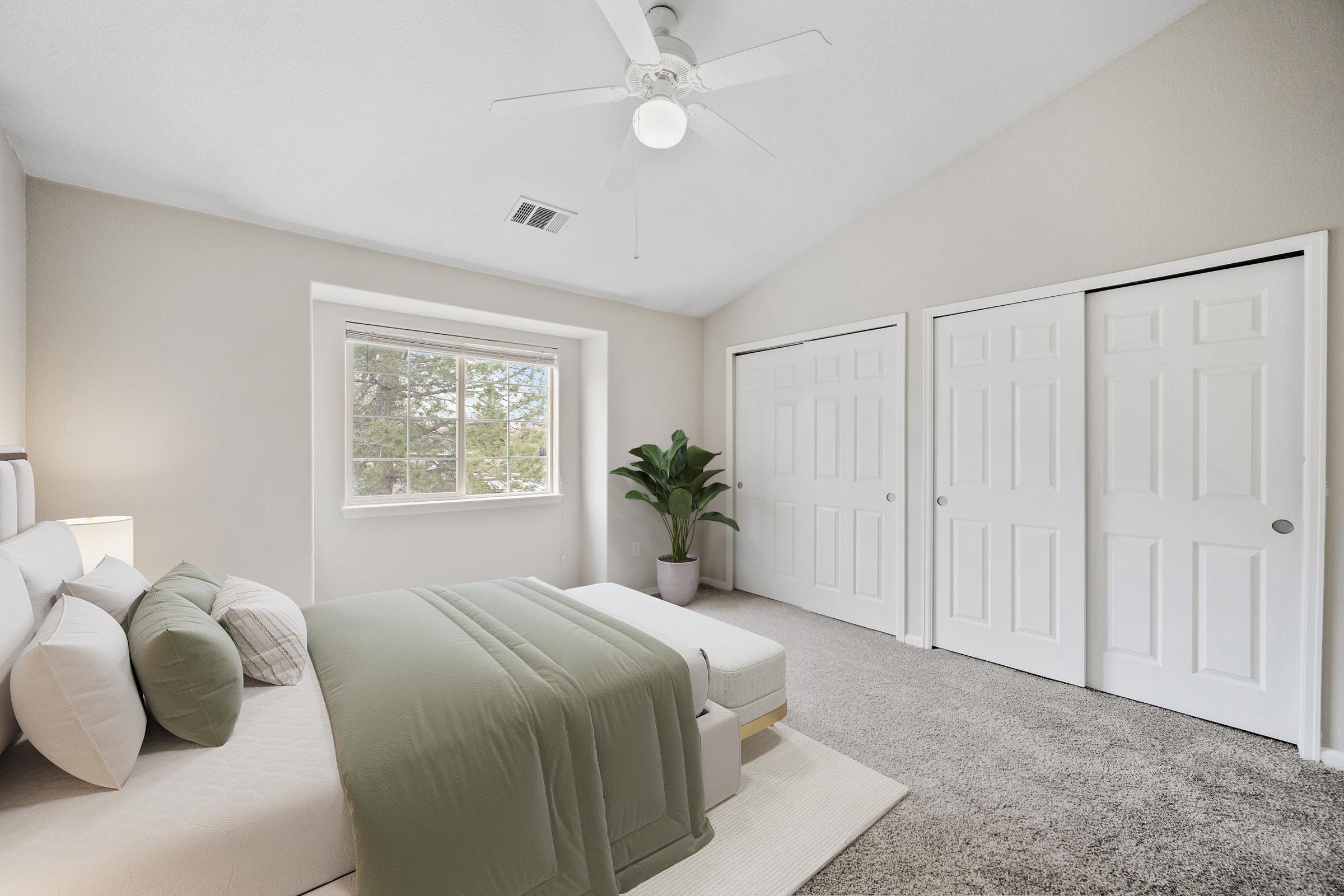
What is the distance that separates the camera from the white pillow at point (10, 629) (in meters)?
1.11

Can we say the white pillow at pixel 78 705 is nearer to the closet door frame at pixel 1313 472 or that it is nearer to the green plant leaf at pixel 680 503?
the green plant leaf at pixel 680 503

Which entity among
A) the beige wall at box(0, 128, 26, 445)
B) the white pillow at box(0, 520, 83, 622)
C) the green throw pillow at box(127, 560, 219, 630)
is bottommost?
the green throw pillow at box(127, 560, 219, 630)

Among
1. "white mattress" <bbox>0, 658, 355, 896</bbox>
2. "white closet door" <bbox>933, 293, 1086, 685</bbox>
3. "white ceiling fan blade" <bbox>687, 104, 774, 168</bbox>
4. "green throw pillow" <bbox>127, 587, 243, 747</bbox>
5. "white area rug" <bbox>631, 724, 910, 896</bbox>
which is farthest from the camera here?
"white closet door" <bbox>933, 293, 1086, 685</bbox>

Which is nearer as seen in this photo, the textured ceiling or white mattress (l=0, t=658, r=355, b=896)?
white mattress (l=0, t=658, r=355, b=896)

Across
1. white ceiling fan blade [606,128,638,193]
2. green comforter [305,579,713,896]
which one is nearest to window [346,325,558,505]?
green comforter [305,579,713,896]

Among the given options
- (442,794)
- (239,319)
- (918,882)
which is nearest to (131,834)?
(442,794)

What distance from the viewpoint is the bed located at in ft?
3.18

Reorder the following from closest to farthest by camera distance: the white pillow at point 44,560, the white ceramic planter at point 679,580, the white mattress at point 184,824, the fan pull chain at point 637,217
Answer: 1. the white mattress at point 184,824
2. the white pillow at point 44,560
3. the fan pull chain at point 637,217
4. the white ceramic planter at point 679,580

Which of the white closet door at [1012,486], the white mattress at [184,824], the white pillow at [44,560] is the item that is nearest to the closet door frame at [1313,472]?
the white closet door at [1012,486]

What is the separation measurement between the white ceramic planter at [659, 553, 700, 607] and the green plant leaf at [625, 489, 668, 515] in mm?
403

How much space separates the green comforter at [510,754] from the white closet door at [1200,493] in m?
2.31

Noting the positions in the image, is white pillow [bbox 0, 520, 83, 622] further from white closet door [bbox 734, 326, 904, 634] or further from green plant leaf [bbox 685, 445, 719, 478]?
white closet door [bbox 734, 326, 904, 634]

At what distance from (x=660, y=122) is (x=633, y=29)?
0.94 ft

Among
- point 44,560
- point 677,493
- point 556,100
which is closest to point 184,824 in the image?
point 44,560
